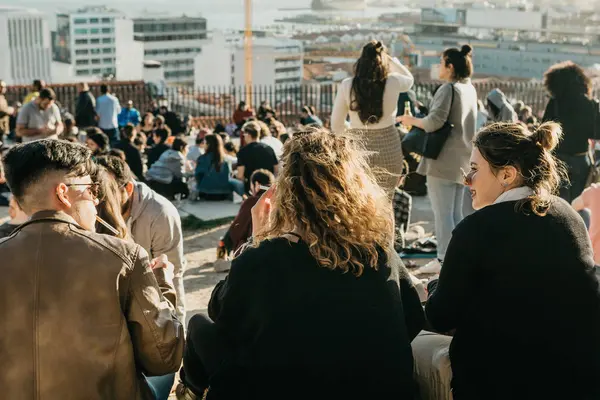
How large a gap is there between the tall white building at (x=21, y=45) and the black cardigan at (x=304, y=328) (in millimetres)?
105428

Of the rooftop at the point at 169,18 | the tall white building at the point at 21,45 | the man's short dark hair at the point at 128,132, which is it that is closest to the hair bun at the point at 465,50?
the man's short dark hair at the point at 128,132

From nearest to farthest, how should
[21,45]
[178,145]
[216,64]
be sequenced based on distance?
[178,145] → [216,64] → [21,45]

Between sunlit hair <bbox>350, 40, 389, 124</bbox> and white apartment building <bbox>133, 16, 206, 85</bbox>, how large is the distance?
150 meters

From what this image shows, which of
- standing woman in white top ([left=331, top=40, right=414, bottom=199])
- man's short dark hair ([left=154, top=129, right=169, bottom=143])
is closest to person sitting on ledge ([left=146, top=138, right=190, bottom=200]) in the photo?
man's short dark hair ([left=154, top=129, right=169, bottom=143])

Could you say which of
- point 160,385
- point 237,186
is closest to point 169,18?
point 237,186

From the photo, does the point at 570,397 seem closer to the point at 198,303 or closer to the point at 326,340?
the point at 326,340

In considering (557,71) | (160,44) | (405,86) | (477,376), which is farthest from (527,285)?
(160,44)

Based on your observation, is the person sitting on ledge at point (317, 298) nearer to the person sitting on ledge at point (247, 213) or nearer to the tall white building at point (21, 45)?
the person sitting on ledge at point (247, 213)

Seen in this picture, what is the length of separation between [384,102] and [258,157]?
2938mm

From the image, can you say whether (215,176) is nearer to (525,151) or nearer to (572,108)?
(572,108)

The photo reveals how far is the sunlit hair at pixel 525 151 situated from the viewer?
9.78 feet

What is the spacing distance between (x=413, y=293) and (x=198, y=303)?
3.54m

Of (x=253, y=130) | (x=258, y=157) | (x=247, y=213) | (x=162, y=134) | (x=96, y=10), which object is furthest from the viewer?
(x=96, y=10)

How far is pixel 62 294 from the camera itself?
248cm
